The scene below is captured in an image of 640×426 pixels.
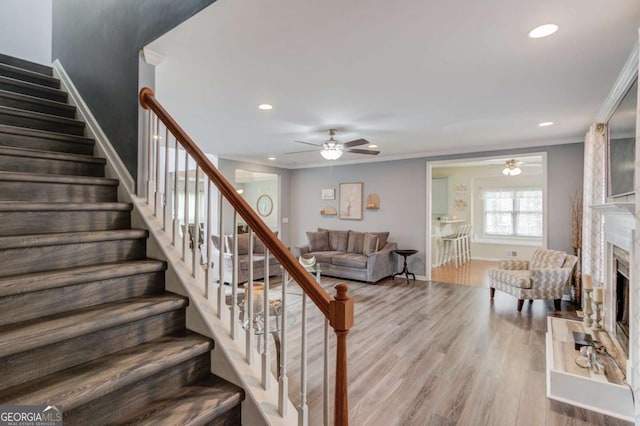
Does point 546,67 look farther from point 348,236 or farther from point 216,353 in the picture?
point 348,236

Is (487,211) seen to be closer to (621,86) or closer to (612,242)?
(612,242)

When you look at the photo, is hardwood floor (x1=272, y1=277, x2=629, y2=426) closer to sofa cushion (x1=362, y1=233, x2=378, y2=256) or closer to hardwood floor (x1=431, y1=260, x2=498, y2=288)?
hardwood floor (x1=431, y1=260, x2=498, y2=288)

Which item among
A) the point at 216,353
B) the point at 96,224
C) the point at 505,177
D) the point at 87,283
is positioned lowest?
the point at 216,353

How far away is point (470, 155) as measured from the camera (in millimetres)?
5867

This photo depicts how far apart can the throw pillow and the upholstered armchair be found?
134 inches

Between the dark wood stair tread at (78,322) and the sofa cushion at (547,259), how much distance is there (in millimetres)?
4799

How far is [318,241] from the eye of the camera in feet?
23.2

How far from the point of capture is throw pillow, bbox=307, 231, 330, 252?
23.1 feet

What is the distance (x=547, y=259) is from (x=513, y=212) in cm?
410

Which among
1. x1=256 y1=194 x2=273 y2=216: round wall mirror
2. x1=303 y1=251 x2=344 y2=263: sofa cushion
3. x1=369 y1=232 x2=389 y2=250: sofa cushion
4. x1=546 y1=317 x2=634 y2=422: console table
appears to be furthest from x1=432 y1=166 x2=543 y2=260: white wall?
x1=546 y1=317 x2=634 y2=422: console table

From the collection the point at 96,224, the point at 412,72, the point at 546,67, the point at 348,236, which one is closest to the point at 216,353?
the point at 96,224

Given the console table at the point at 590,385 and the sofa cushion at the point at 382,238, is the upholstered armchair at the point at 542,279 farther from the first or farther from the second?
the sofa cushion at the point at 382,238

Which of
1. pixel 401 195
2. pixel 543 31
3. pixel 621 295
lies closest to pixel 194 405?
pixel 543 31

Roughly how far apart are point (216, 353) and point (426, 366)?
1.97 metres
